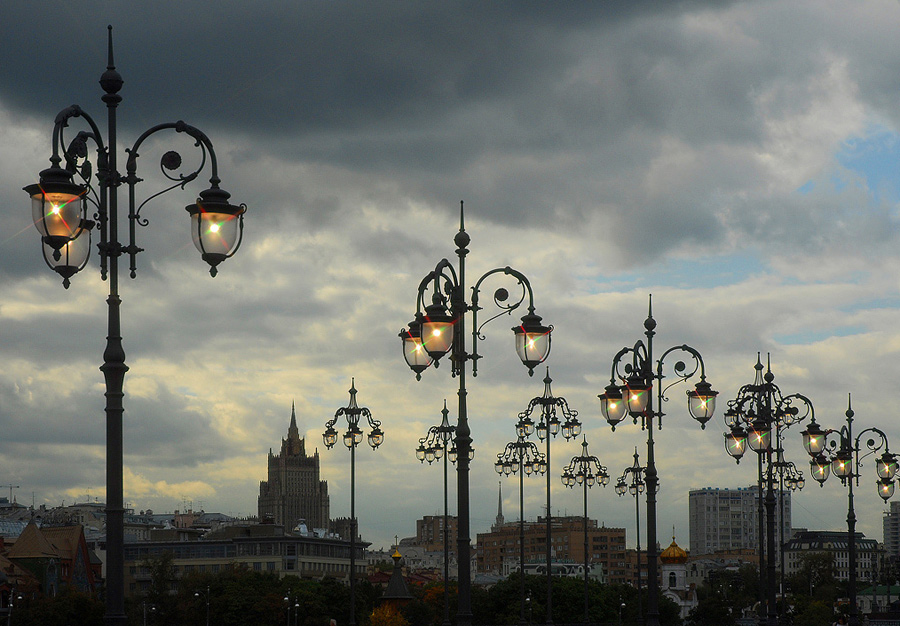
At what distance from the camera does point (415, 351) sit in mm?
17812

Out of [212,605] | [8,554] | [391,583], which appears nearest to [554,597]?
[212,605]

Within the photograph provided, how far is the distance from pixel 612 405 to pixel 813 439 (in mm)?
11226

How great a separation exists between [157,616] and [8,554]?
54.6ft

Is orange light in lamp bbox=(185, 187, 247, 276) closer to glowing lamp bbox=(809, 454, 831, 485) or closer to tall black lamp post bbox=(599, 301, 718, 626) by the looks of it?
tall black lamp post bbox=(599, 301, 718, 626)

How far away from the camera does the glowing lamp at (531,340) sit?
1792 cm

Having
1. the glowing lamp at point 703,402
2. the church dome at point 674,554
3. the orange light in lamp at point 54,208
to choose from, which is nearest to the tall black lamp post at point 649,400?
the glowing lamp at point 703,402

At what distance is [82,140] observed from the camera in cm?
1414

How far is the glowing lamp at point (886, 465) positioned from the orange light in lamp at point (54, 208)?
30.6 meters

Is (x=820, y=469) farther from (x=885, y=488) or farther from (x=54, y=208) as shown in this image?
(x=54, y=208)

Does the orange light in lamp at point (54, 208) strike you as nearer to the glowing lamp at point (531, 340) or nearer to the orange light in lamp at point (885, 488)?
the glowing lamp at point (531, 340)

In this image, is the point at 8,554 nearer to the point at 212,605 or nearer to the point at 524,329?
the point at 212,605

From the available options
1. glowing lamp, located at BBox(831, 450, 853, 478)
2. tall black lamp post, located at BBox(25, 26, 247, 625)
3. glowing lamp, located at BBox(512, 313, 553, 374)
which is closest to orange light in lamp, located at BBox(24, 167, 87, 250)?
A: tall black lamp post, located at BBox(25, 26, 247, 625)

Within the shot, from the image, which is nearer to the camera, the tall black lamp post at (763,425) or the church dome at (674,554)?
the tall black lamp post at (763,425)

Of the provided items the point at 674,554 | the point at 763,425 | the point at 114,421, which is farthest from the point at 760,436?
the point at 674,554
